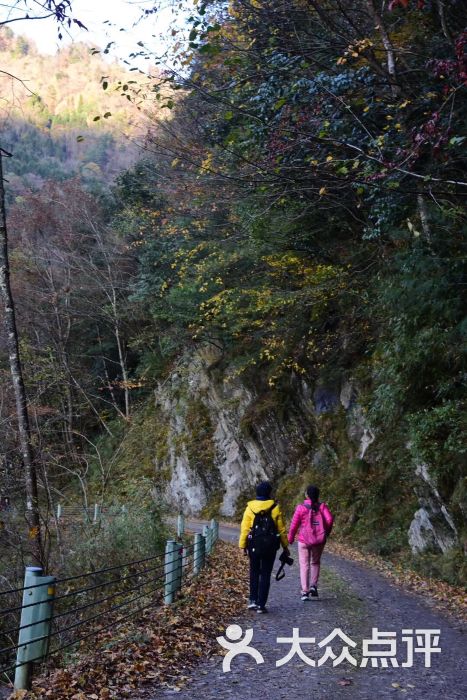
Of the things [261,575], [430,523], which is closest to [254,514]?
[261,575]

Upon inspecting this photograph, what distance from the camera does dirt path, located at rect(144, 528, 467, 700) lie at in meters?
5.07

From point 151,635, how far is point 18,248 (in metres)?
29.9

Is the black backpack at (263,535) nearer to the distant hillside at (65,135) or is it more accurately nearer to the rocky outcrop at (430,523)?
the rocky outcrop at (430,523)

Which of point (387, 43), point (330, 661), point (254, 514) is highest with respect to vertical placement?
point (387, 43)

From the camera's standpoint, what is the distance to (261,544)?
8.11m

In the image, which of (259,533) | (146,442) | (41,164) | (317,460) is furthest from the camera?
(41,164)

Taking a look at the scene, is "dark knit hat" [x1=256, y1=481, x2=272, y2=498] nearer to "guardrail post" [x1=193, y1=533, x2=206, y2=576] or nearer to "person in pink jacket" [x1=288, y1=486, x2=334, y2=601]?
"person in pink jacket" [x1=288, y1=486, x2=334, y2=601]

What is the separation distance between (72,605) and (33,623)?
6.92 m

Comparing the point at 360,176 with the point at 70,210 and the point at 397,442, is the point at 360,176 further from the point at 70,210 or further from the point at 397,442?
the point at 70,210

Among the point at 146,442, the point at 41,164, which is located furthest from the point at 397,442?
the point at 41,164

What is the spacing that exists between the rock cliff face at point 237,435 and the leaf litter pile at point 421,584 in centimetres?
92

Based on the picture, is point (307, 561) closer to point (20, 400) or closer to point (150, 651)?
point (150, 651)

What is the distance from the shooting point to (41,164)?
67.2 metres

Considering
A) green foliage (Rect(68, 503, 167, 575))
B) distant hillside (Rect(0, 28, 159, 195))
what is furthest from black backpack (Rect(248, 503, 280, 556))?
distant hillside (Rect(0, 28, 159, 195))
